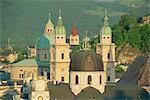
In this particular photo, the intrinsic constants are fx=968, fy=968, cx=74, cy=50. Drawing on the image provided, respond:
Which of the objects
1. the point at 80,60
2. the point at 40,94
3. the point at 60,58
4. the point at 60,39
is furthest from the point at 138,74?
the point at 40,94

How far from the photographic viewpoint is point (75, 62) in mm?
60406

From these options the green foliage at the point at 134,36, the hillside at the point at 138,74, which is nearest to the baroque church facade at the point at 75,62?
the hillside at the point at 138,74

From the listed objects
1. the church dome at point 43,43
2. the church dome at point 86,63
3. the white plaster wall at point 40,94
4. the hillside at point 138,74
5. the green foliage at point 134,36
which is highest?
the green foliage at point 134,36

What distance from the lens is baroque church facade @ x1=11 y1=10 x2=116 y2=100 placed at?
2361 inches

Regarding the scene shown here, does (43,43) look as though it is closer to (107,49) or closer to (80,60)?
(107,49)

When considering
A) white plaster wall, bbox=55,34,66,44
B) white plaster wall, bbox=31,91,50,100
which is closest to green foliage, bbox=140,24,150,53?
white plaster wall, bbox=55,34,66,44

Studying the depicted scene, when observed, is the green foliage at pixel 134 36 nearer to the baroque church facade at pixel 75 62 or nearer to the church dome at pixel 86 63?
the baroque church facade at pixel 75 62

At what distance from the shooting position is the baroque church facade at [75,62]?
60.0 meters

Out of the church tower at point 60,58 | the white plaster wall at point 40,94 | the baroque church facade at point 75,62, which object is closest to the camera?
the white plaster wall at point 40,94

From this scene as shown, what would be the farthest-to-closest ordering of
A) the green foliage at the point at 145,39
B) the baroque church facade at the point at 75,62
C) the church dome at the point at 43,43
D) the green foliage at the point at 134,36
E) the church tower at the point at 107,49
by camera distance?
the green foliage at the point at 134,36, the green foliage at the point at 145,39, the church dome at the point at 43,43, the church tower at the point at 107,49, the baroque church facade at the point at 75,62

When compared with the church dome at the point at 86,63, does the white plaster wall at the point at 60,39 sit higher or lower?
higher

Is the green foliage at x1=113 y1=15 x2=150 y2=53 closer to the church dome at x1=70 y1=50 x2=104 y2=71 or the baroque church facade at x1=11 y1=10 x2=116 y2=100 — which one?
the baroque church facade at x1=11 y1=10 x2=116 y2=100

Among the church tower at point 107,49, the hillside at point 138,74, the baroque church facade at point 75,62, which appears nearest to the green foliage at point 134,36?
the baroque church facade at point 75,62

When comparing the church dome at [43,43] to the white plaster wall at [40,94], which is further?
the church dome at [43,43]
